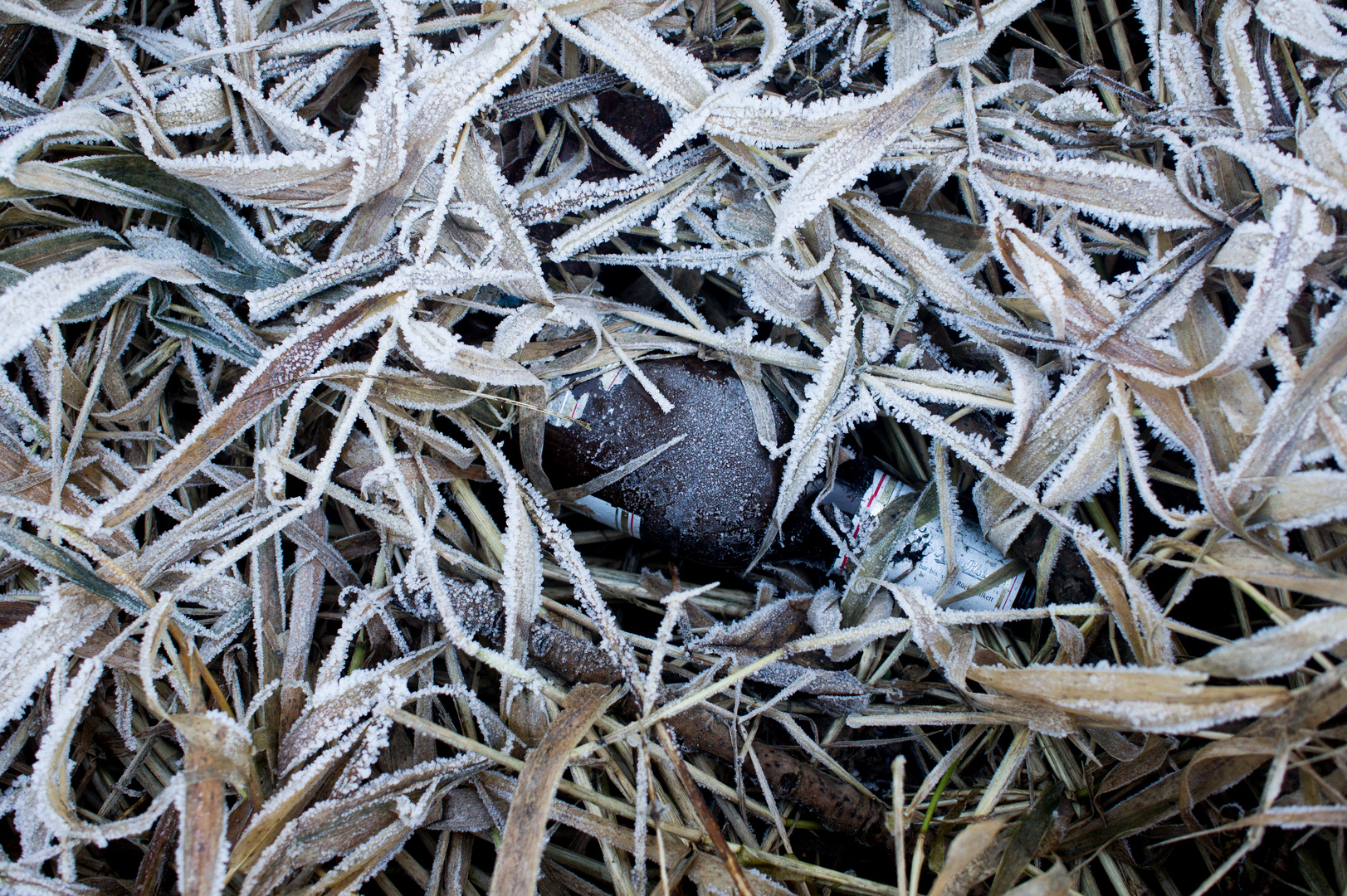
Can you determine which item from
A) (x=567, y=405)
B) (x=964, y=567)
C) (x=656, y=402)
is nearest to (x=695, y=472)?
(x=656, y=402)

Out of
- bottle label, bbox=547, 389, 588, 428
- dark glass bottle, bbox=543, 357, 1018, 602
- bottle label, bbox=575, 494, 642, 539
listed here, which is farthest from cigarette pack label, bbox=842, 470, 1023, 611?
bottle label, bbox=547, 389, 588, 428

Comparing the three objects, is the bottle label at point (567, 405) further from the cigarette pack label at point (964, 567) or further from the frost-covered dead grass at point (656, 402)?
the cigarette pack label at point (964, 567)

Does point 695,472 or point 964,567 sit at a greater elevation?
point 695,472

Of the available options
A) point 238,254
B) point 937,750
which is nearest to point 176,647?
point 238,254

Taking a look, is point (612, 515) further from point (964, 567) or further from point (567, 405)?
point (964, 567)

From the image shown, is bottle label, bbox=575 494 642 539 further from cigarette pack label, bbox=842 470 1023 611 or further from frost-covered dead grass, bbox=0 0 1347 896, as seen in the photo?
cigarette pack label, bbox=842 470 1023 611

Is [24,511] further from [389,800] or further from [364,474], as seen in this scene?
[389,800]

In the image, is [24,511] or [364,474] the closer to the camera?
[24,511]
